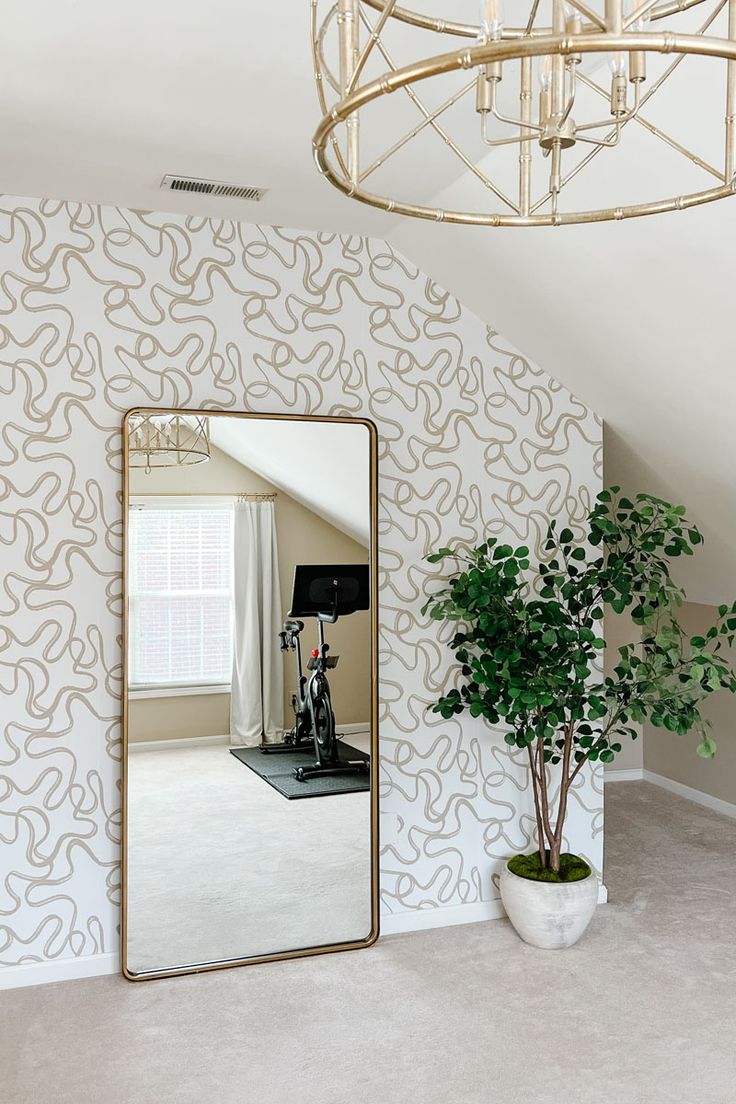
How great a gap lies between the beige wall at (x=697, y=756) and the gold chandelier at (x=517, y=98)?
3.05 meters

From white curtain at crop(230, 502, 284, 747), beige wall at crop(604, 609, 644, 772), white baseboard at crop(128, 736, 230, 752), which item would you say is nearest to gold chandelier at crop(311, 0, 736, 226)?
white curtain at crop(230, 502, 284, 747)

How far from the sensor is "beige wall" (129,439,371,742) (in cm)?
310

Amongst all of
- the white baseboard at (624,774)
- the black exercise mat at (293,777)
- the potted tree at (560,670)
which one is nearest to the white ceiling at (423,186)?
the potted tree at (560,670)

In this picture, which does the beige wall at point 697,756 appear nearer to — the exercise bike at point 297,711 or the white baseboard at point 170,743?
the exercise bike at point 297,711

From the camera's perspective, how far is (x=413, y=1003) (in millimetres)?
2943

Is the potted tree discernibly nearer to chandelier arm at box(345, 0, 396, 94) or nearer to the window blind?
the window blind

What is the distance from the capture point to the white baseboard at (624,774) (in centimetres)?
557

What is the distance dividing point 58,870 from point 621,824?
2775 millimetres

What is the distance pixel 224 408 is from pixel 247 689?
36.7 inches

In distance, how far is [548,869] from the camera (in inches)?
134

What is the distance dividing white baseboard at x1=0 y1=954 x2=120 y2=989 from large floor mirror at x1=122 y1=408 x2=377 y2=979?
0.09m

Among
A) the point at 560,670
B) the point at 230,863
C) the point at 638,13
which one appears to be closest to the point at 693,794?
the point at 560,670

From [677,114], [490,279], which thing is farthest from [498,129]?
[490,279]

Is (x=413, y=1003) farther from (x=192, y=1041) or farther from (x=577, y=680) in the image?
(x=577, y=680)
